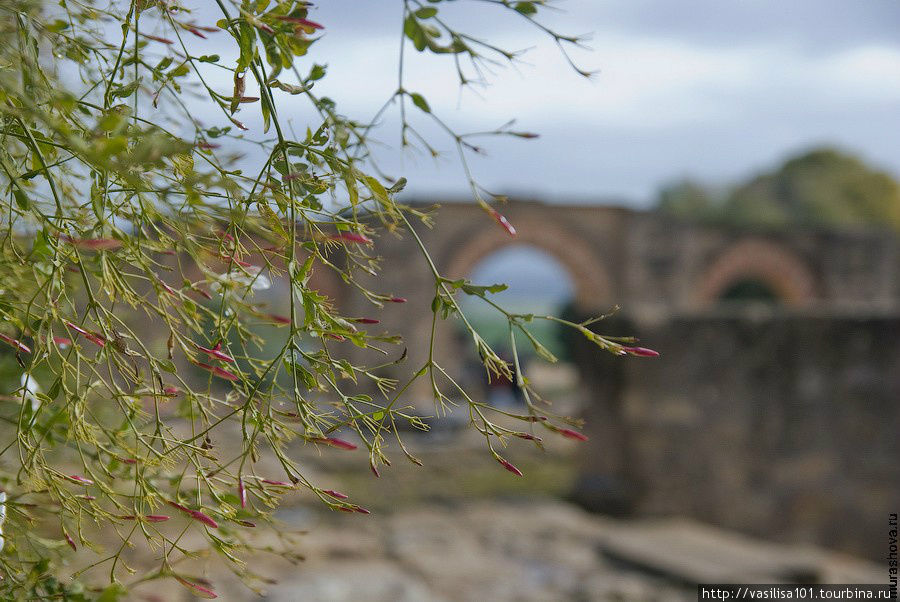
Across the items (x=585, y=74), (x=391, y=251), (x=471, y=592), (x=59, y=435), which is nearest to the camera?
(x=585, y=74)

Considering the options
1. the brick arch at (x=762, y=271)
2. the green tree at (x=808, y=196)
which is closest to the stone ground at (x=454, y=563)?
the brick arch at (x=762, y=271)

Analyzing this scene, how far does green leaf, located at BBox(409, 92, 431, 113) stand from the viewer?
3.15 ft

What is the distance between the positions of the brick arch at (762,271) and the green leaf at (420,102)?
1841 cm

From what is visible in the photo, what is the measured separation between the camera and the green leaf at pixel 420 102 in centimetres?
96

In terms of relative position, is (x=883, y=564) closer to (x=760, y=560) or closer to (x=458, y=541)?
(x=760, y=560)

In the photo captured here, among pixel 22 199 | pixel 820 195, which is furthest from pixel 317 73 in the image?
pixel 820 195

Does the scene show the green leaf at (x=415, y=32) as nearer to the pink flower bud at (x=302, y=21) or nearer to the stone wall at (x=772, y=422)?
the pink flower bud at (x=302, y=21)

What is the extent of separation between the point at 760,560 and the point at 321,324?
4.09 m

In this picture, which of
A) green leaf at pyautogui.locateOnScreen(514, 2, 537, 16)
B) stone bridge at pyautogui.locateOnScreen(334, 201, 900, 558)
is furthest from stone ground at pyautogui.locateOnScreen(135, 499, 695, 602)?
green leaf at pyautogui.locateOnScreen(514, 2, 537, 16)

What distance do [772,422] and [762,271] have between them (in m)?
13.9

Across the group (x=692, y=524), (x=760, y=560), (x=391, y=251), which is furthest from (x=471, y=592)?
(x=391, y=251)

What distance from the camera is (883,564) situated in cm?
606

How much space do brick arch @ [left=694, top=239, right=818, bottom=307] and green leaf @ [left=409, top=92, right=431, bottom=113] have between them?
60.4 ft

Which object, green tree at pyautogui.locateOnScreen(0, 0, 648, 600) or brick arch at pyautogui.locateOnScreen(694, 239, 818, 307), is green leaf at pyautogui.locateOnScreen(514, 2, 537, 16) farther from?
brick arch at pyautogui.locateOnScreen(694, 239, 818, 307)
